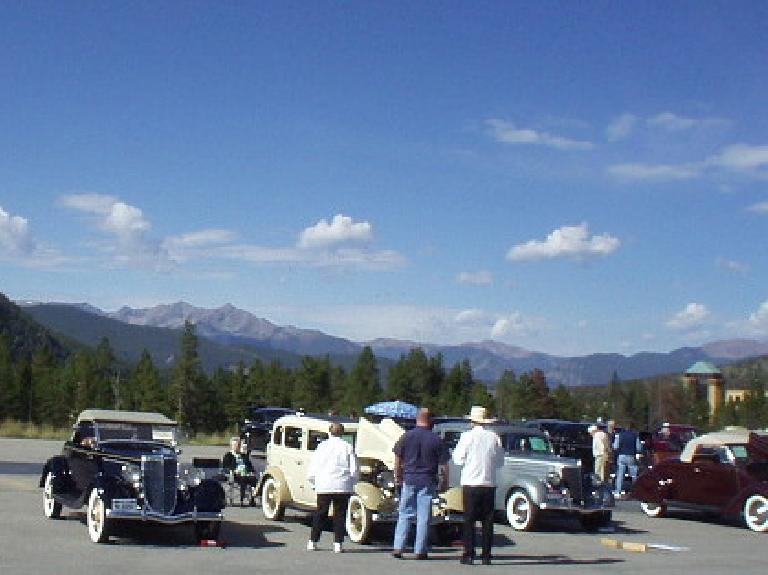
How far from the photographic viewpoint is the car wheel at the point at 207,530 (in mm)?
15414

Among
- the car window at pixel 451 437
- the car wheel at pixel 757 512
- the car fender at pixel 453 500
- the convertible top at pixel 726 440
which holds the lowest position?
the car wheel at pixel 757 512

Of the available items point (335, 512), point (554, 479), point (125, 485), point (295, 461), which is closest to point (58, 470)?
point (125, 485)

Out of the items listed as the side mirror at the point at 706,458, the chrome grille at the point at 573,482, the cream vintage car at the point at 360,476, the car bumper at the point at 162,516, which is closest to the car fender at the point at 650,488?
the side mirror at the point at 706,458

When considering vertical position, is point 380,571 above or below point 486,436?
below

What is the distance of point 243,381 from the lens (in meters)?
63.8

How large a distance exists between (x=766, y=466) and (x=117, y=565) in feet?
40.9

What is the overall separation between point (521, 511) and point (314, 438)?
3794 mm

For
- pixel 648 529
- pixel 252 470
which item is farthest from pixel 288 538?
pixel 648 529

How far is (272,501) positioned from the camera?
60.8 ft

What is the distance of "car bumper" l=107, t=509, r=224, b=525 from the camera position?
14828mm

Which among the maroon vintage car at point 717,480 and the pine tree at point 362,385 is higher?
the pine tree at point 362,385

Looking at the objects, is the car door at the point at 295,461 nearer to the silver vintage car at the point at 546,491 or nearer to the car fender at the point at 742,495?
the silver vintage car at the point at 546,491

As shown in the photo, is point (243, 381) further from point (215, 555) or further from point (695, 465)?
point (215, 555)

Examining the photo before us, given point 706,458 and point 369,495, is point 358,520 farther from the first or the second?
point 706,458
